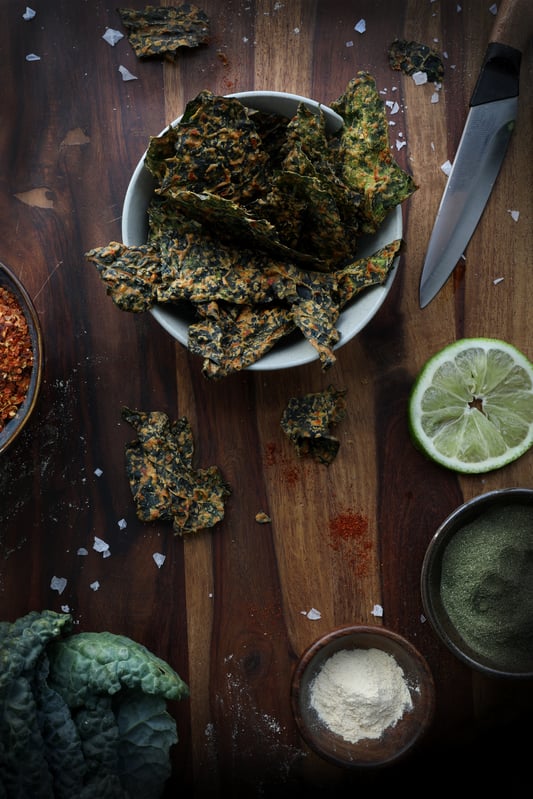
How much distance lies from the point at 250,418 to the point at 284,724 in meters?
0.81

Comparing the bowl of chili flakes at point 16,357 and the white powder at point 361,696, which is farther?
the white powder at point 361,696

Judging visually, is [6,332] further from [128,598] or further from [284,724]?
[284,724]

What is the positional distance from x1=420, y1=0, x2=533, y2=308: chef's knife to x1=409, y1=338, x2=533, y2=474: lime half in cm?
19

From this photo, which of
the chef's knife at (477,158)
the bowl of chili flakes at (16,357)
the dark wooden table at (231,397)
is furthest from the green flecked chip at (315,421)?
the bowl of chili flakes at (16,357)

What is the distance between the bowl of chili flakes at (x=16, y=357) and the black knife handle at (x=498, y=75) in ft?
4.04

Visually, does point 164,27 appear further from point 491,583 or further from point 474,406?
point 491,583

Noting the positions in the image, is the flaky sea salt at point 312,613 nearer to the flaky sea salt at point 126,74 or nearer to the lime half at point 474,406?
the lime half at point 474,406

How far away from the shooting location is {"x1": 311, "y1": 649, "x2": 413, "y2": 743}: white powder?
6.41 ft

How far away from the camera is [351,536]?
205 centimetres

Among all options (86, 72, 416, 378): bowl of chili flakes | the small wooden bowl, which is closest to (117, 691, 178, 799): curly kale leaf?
the small wooden bowl

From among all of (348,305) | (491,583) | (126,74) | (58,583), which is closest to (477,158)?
→ (348,305)

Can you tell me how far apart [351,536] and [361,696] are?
399 millimetres

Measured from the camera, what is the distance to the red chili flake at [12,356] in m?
1.80

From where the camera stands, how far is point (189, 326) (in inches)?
70.6
